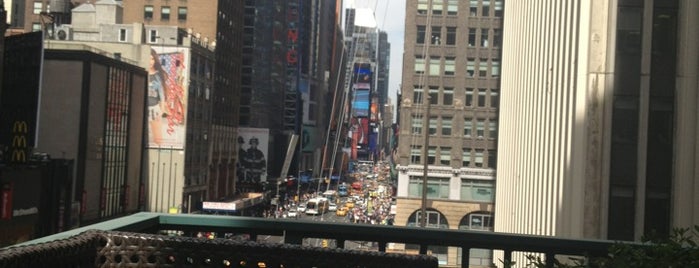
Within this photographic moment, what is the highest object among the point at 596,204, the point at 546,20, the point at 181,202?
the point at 546,20

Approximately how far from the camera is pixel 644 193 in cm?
2288

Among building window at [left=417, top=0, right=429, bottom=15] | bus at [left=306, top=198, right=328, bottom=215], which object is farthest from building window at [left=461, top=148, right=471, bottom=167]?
bus at [left=306, top=198, right=328, bottom=215]

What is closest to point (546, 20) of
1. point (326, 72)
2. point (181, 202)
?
point (181, 202)

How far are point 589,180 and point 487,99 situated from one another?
35748 mm

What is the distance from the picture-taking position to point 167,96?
241 ft

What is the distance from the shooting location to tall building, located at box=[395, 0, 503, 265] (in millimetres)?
58031

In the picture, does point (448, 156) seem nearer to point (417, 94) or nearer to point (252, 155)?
point (417, 94)

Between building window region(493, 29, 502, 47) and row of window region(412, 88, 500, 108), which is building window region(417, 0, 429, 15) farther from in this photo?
building window region(493, 29, 502, 47)

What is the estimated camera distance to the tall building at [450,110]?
58031 millimetres

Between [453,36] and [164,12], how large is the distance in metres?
38.9

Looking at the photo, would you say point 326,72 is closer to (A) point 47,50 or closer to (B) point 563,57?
(A) point 47,50

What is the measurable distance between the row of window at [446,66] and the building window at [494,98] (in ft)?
4.86

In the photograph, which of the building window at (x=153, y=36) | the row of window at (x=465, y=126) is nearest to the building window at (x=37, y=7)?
the building window at (x=153, y=36)

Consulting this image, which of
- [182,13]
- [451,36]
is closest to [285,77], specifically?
[182,13]
